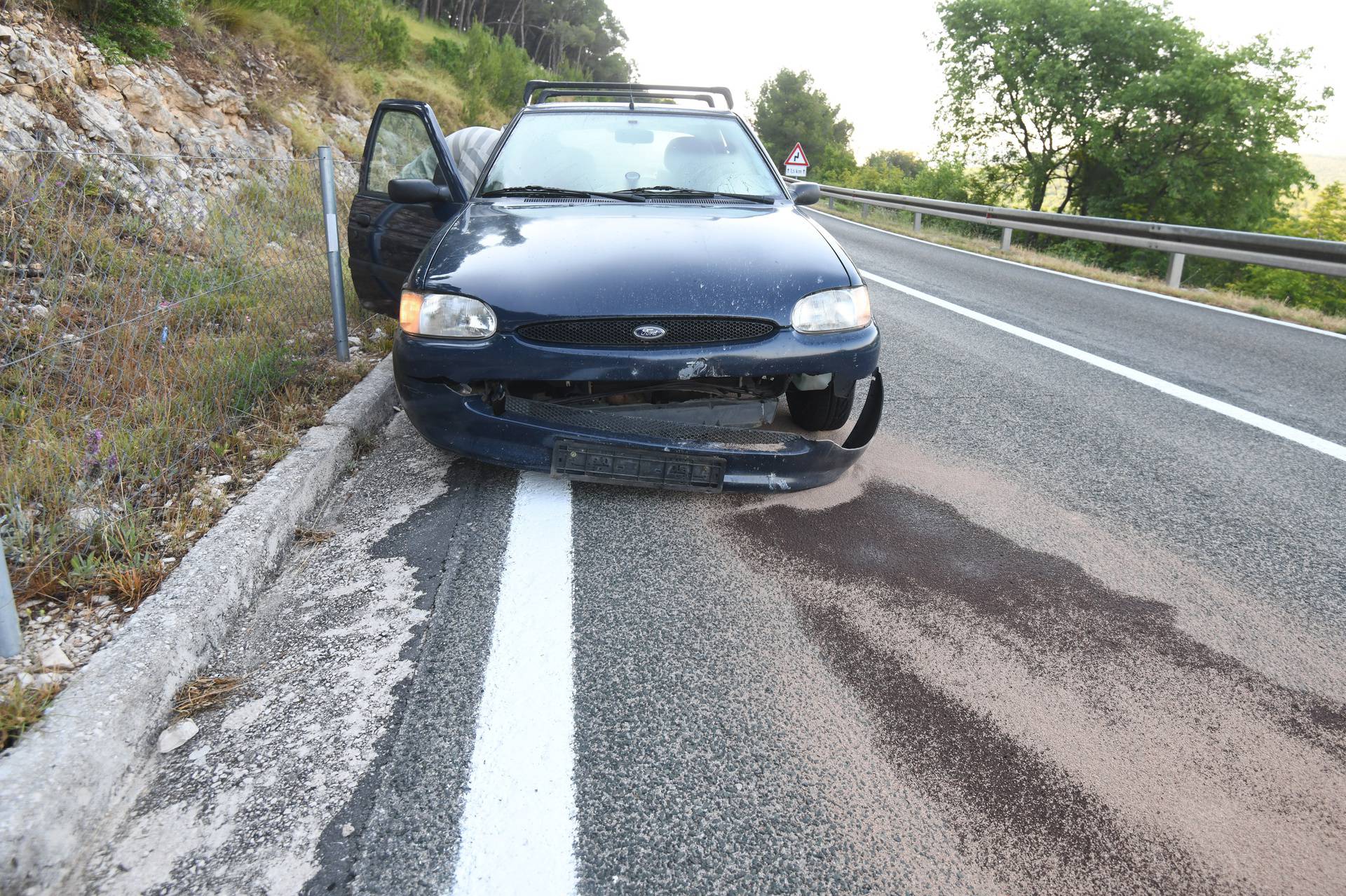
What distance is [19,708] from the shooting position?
180 cm

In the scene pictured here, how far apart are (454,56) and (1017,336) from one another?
26909 millimetres

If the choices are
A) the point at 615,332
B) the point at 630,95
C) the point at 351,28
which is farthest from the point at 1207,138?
the point at 615,332

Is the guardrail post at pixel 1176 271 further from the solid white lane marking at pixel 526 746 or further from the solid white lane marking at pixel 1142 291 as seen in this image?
the solid white lane marking at pixel 526 746

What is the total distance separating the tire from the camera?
3479mm

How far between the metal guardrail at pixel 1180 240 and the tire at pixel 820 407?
750 cm

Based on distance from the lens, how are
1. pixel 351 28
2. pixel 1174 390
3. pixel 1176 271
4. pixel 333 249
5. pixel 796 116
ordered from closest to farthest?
A: pixel 333 249 < pixel 1174 390 < pixel 1176 271 < pixel 351 28 < pixel 796 116

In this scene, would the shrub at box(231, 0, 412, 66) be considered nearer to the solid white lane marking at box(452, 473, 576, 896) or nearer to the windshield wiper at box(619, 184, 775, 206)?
the windshield wiper at box(619, 184, 775, 206)

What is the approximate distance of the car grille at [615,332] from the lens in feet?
9.87

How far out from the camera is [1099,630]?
8.11 ft

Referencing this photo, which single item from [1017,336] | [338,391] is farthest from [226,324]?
[1017,336]

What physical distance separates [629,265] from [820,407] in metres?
1.02

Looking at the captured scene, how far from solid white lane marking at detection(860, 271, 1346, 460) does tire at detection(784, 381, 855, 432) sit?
2.42 meters

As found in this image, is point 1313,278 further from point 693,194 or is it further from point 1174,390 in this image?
point 693,194

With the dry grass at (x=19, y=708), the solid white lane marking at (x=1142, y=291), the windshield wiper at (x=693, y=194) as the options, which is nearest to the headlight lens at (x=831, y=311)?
the windshield wiper at (x=693, y=194)
